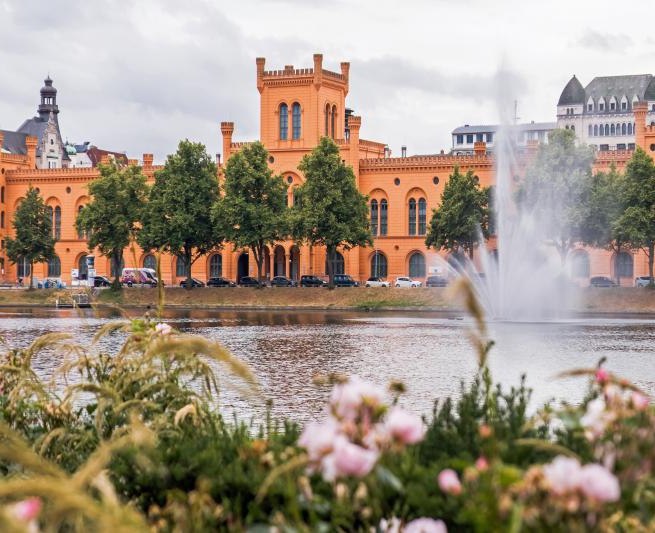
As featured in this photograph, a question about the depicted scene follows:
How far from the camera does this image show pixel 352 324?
5006cm

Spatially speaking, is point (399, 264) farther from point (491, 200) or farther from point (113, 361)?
point (113, 361)

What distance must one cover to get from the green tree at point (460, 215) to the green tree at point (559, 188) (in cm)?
417

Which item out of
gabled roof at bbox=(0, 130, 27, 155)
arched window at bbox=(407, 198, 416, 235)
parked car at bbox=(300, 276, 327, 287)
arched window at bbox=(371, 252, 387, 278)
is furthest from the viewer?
gabled roof at bbox=(0, 130, 27, 155)

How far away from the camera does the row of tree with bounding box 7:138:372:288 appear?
7719 cm

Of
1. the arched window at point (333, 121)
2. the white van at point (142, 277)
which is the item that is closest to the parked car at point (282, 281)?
the white van at point (142, 277)

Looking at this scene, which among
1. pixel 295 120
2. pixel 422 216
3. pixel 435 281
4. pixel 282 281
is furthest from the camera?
pixel 295 120

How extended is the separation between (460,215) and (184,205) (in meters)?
18.8

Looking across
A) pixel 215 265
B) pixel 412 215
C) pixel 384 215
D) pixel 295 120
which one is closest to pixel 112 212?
pixel 215 265

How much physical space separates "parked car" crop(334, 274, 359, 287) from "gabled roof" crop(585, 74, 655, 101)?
71735 mm

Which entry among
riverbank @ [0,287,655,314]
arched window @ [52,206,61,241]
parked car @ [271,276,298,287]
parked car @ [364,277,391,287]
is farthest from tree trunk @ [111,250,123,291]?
arched window @ [52,206,61,241]

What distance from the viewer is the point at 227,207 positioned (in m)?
77.1

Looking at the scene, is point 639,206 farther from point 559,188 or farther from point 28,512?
point 28,512

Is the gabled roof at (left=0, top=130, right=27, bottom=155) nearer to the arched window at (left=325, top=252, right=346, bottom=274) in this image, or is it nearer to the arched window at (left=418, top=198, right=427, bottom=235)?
the arched window at (left=325, top=252, right=346, bottom=274)

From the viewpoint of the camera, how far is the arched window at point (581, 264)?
87125mm
